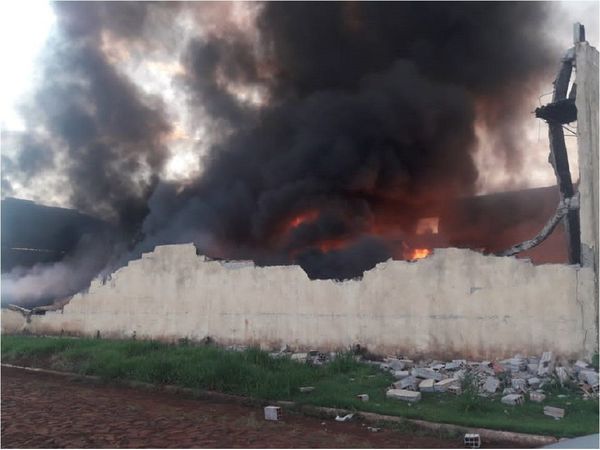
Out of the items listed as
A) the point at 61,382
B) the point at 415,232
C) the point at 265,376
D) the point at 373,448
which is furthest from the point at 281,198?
the point at 373,448

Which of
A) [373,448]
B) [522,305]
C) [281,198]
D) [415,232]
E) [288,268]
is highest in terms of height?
[281,198]

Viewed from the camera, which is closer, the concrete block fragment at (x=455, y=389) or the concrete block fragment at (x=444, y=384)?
the concrete block fragment at (x=455, y=389)

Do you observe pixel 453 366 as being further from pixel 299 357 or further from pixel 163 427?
pixel 163 427

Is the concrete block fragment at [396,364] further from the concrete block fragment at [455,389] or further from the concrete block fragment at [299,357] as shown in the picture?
the concrete block fragment at [299,357]

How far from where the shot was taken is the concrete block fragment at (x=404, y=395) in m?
9.16

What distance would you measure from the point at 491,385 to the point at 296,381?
3273 mm

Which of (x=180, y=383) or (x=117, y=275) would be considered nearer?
(x=180, y=383)

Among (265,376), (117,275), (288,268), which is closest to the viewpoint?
(265,376)

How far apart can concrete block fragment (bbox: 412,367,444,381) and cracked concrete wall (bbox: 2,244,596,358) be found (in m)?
1.33

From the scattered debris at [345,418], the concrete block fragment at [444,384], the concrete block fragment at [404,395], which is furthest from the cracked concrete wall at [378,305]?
the scattered debris at [345,418]

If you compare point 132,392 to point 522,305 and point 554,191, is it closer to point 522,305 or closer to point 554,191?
point 522,305

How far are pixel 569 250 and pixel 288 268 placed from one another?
628 centimetres

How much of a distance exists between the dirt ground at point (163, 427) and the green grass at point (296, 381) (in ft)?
1.66

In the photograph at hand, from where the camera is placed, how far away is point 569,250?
41.1 ft
